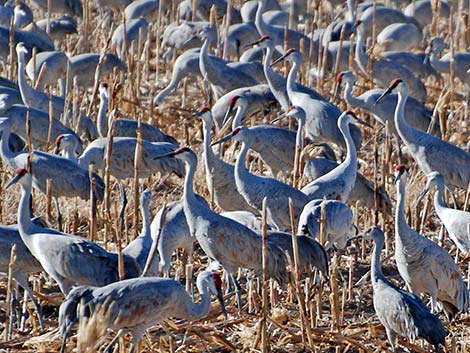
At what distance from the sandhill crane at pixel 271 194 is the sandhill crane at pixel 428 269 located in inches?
39.3

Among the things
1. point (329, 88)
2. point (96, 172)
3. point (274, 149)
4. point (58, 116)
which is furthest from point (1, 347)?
point (329, 88)

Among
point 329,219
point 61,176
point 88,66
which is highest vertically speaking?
point 329,219

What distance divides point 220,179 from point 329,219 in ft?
4.31

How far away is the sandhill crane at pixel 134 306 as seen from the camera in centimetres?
576

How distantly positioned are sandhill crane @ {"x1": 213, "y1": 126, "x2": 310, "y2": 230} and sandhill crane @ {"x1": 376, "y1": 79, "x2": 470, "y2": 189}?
5.16 feet

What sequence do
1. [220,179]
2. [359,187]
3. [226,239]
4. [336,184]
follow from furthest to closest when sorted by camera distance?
1. [359,187]
2. [220,179]
3. [336,184]
4. [226,239]

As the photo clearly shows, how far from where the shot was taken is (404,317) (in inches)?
253

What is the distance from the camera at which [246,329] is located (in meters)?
6.61

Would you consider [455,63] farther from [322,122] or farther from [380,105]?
[322,122]

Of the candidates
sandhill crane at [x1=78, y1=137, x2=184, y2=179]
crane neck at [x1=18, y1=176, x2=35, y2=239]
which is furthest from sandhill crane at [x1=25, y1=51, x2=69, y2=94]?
crane neck at [x1=18, y1=176, x2=35, y2=239]

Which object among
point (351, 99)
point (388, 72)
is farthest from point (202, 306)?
point (388, 72)

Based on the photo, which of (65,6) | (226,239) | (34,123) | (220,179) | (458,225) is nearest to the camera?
(226,239)

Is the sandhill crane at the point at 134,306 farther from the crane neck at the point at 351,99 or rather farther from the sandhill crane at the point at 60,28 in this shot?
the sandhill crane at the point at 60,28

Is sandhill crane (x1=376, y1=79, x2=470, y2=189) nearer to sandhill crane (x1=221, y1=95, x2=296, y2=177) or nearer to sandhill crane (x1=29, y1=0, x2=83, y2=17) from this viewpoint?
sandhill crane (x1=221, y1=95, x2=296, y2=177)
